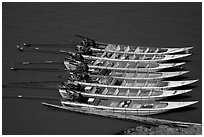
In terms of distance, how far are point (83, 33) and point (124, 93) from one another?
13895 mm

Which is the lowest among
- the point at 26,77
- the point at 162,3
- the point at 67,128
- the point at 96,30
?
the point at 67,128

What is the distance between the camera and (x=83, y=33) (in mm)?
47125

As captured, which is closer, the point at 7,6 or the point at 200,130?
the point at 200,130

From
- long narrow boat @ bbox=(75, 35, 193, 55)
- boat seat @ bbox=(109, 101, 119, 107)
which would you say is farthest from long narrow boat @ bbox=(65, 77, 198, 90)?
long narrow boat @ bbox=(75, 35, 193, 55)

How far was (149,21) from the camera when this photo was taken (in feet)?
160

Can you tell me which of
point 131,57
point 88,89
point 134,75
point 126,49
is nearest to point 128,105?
point 88,89

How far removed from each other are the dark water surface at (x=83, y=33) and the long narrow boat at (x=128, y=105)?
63 cm

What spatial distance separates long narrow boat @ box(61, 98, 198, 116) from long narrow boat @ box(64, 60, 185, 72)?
4286mm

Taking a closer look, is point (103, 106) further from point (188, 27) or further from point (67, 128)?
point (188, 27)

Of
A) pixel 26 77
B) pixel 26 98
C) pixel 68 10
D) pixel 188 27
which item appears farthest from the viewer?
pixel 68 10

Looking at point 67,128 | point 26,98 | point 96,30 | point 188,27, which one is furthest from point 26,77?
point 188,27

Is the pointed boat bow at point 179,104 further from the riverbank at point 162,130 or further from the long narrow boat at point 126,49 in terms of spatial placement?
the long narrow boat at point 126,49

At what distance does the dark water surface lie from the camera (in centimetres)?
3297

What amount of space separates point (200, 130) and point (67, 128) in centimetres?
969
